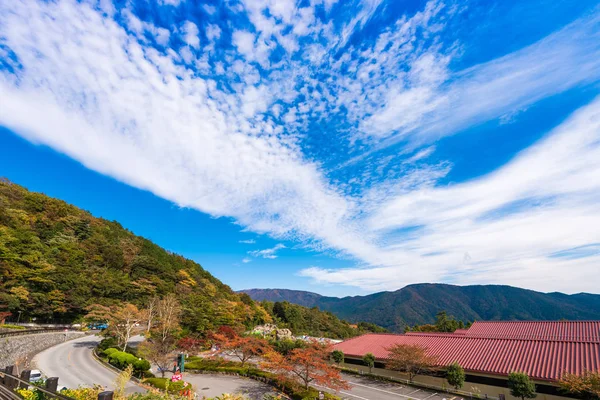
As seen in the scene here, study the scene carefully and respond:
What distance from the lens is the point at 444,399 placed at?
1975 centimetres

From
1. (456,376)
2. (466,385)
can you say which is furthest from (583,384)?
(466,385)

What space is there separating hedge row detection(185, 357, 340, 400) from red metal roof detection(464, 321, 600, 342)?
21.5 metres

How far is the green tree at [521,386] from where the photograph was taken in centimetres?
1834

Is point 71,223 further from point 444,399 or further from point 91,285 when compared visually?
point 444,399

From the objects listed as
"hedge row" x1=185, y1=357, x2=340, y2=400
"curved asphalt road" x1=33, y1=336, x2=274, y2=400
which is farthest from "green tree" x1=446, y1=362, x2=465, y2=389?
"curved asphalt road" x1=33, y1=336, x2=274, y2=400

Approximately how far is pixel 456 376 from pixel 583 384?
720 centimetres

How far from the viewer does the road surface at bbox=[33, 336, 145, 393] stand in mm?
20038

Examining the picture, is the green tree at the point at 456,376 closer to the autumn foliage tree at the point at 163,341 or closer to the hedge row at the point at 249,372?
the hedge row at the point at 249,372

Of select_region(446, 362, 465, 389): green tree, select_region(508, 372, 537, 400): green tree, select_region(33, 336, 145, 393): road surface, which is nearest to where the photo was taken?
select_region(508, 372, 537, 400): green tree

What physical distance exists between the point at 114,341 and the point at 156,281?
30.5m

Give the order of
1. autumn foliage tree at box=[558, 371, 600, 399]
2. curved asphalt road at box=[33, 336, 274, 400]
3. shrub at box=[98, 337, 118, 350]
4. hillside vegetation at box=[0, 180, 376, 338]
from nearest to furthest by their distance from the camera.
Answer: autumn foliage tree at box=[558, 371, 600, 399], curved asphalt road at box=[33, 336, 274, 400], shrub at box=[98, 337, 118, 350], hillside vegetation at box=[0, 180, 376, 338]

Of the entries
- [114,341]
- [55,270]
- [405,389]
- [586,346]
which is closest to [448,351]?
[405,389]

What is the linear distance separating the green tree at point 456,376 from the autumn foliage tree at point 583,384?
18.7ft

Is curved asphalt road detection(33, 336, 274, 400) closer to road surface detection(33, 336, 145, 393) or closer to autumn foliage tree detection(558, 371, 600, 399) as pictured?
road surface detection(33, 336, 145, 393)
